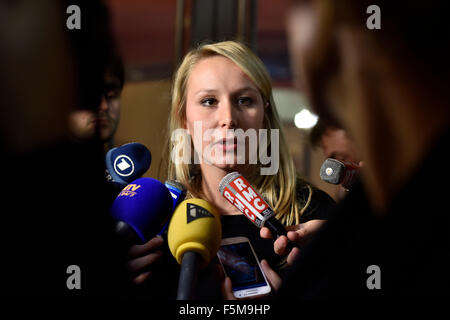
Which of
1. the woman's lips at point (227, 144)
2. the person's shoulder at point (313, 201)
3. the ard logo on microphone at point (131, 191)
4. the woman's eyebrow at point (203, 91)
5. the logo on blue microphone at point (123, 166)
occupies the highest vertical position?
the woman's eyebrow at point (203, 91)

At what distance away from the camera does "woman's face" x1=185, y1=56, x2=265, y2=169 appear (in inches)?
28.7

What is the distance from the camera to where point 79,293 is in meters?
0.52

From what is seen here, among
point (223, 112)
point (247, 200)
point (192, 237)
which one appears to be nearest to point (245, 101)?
point (223, 112)

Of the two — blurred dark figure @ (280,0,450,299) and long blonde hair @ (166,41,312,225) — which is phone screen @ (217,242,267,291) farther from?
blurred dark figure @ (280,0,450,299)

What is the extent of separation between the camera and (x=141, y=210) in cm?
57

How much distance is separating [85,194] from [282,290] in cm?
30

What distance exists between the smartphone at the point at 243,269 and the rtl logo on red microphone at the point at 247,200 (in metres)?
0.08

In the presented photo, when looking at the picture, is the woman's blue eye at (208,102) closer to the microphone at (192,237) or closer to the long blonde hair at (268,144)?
the long blonde hair at (268,144)

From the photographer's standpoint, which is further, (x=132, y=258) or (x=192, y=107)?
(x=192, y=107)
